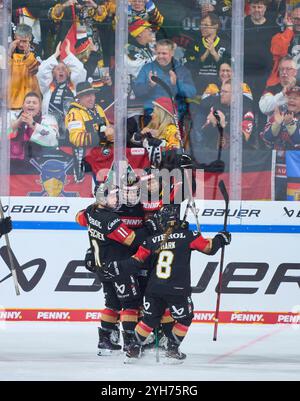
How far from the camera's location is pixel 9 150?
10.8 m

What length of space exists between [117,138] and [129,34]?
985 millimetres

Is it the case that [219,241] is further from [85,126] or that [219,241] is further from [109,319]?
[85,126]

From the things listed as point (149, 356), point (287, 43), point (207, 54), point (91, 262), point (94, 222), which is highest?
point (287, 43)

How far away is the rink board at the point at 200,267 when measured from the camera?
35.4 feet

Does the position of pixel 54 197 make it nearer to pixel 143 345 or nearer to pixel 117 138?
pixel 117 138

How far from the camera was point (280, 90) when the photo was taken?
35.7ft

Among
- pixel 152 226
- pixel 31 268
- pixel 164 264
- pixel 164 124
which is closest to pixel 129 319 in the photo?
pixel 164 264

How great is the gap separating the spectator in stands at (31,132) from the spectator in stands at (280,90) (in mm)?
1971

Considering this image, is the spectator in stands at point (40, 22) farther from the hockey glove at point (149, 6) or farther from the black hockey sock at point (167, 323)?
the black hockey sock at point (167, 323)

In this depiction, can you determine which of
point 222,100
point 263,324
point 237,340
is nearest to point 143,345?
point 237,340

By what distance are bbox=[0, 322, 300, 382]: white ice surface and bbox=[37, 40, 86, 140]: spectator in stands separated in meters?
1.96

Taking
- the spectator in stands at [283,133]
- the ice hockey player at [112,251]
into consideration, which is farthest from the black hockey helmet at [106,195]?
the spectator in stands at [283,133]

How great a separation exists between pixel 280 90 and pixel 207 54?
29.9 inches

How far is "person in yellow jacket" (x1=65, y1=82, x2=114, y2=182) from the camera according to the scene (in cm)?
1089
